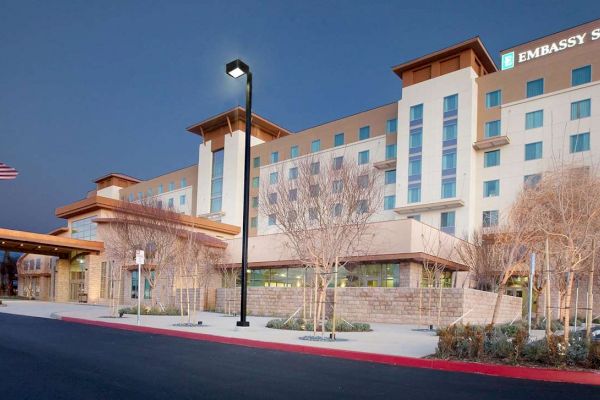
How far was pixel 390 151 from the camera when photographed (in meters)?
53.1

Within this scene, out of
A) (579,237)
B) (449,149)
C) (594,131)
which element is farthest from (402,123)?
(579,237)

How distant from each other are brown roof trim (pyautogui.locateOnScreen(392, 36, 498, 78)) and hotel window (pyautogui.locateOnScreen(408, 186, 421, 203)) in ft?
40.4

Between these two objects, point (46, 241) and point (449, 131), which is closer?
point (46, 241)

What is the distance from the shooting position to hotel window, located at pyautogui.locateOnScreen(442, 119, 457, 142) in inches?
1861

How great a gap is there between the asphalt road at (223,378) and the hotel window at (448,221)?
36.3 metres

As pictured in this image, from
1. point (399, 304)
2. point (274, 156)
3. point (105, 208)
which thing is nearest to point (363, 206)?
point (399, 304)

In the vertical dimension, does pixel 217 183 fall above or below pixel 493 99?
below

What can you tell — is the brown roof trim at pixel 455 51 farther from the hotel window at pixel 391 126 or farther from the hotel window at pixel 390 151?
the hotel window at pixel 390 151

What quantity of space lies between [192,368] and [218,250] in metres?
33.4

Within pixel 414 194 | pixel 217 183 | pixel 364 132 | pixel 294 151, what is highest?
pixel 364 132

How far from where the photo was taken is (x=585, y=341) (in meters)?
10.3

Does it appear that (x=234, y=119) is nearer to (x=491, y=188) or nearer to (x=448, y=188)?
(x=448, y=188)

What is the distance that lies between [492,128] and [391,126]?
1072cm

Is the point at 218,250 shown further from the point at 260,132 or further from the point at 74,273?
the point at 260,132
